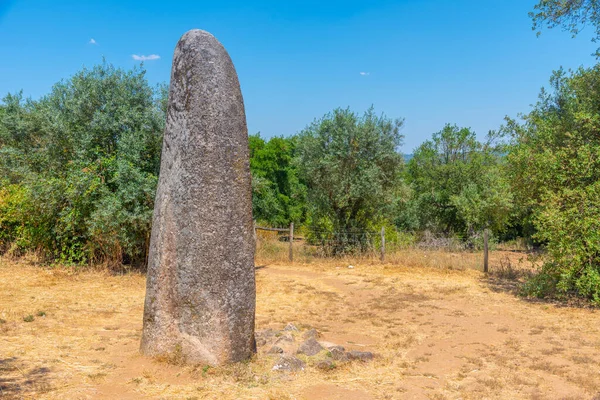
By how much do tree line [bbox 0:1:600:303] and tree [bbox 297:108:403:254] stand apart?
41 millimetres

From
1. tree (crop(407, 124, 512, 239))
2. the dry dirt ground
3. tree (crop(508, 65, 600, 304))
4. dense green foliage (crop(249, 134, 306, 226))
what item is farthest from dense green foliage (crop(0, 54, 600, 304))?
dense green foliage (crop(249, 134, 306, 226))

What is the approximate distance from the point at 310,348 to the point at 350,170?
12.1 metres

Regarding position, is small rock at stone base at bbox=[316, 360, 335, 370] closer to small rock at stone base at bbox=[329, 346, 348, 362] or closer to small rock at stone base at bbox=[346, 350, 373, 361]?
small rock at stone base at bbox=[329, 346, 348, 362]

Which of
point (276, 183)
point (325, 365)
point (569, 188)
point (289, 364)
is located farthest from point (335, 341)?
point (276, 183)

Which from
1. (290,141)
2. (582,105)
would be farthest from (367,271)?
(290,141)

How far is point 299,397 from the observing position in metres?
4.89

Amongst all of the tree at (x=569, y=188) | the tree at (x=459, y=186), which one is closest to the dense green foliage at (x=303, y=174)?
the tree at (x=569, y=188)

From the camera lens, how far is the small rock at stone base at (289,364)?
566cm

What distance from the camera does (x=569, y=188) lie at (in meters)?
11.3

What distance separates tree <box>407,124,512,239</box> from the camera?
23.3 m

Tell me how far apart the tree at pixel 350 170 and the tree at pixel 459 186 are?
7.03 m

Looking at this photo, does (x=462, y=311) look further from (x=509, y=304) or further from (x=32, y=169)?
(x=32, y=169)

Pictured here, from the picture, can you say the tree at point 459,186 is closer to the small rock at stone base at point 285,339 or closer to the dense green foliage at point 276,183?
the dense green foliage at point 276,183

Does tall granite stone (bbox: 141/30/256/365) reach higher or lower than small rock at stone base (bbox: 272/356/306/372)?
higher
